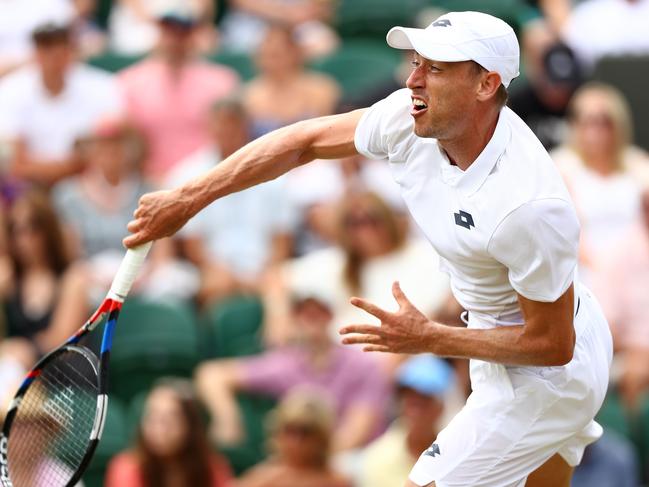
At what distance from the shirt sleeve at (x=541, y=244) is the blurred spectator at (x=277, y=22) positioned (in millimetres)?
6138

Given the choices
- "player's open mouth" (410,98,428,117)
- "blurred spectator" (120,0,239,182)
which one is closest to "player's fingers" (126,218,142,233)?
"player's open mouth" (410,98,428,117)

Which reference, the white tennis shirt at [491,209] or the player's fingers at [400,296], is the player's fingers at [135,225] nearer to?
the white tennis shirt at [491,209]

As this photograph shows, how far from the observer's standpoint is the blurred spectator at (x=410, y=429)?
6773 mm

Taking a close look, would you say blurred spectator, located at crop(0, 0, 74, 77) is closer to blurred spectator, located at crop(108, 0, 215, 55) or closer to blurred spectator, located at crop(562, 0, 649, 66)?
blurred spectator, located at crop(108, 0, 215, 55)

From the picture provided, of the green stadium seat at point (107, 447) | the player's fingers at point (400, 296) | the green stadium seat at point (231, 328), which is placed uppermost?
the player's fingers at point (400, 296)

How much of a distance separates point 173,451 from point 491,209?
3302 millimetres

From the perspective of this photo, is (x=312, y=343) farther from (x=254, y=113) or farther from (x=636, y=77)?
(x=636, y=77)

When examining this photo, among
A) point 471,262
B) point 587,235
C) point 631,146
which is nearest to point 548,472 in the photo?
point 471,262

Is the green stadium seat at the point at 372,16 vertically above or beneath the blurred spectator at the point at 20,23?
beneath

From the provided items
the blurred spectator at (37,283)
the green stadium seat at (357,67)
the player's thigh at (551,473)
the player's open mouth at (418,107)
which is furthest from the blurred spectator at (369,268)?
the player's open mouth at (418,107)

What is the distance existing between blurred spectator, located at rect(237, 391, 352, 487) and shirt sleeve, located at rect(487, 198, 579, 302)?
3.00m

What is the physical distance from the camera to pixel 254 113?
9.11 metres

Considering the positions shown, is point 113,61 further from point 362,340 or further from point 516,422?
point 362,340

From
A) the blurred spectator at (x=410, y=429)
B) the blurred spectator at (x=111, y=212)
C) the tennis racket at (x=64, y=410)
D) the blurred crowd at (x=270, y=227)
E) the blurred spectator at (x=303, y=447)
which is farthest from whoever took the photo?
the blurred spectator at (x=111, y=212)
